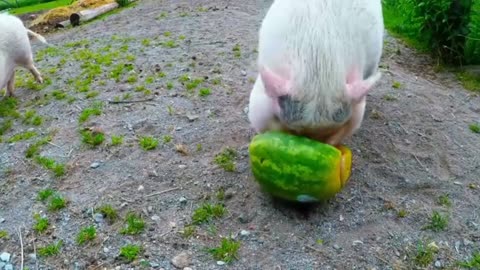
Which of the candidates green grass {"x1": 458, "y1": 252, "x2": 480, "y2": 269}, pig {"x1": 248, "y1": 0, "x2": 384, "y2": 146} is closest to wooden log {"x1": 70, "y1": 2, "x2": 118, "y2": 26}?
pig {"x1": 248, "y1": 0, "x2": 384, "y2": 146}

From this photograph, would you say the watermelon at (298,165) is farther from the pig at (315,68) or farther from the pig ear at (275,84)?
the pig ear at (275,84)

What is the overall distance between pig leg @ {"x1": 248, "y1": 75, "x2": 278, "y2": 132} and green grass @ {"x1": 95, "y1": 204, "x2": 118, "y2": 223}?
1.14 metres

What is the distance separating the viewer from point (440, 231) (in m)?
3.55

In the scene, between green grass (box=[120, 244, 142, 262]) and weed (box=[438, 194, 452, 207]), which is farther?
weed (box=[438, 194, 452, 207])

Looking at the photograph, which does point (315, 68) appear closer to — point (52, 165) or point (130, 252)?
point (130, 252)

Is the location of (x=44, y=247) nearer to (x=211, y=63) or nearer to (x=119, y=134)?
(x=119, y=134)

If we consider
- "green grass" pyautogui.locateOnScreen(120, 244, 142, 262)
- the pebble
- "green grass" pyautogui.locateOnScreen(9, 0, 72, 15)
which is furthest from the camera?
"green grass" pyautogui.locateOnScreen(9, 0, 72, 15)

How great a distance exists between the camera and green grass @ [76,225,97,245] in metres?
3.56

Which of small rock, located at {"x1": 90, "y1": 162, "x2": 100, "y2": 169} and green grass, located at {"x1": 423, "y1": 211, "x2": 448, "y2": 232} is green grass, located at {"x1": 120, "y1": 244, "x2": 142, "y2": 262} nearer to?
small rock, located at {"x1": 90, "y1": 162, "x2": 100, "y2": 169}

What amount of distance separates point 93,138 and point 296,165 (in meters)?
2.21

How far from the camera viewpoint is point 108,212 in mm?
3754

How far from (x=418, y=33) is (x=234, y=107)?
3.17m

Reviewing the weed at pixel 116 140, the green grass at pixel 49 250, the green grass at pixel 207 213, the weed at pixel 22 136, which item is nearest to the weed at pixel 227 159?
the green grass at pixel 207 213

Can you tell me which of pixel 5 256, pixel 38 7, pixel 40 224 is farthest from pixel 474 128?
pixel 38 7
